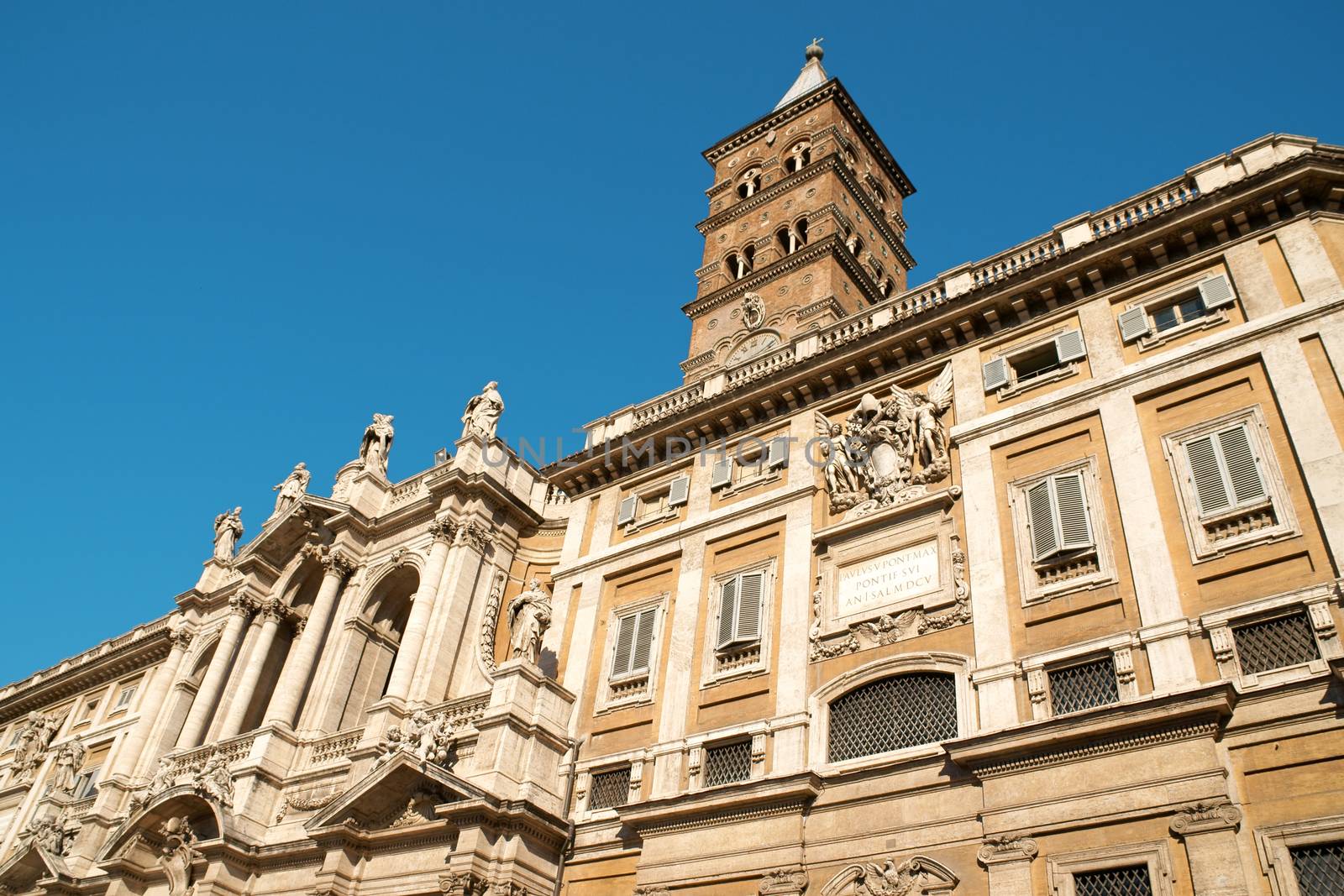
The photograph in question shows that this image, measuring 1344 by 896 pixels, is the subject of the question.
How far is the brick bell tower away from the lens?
3472 centimetres

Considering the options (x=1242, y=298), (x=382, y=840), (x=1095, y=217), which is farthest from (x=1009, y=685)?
(x=382, y=840)

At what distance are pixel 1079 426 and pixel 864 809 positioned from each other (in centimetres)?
730

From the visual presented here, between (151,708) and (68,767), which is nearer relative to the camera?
(151,708)

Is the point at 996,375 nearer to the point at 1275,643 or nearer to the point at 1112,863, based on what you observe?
the point at 1275,643

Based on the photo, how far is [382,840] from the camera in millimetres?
21766

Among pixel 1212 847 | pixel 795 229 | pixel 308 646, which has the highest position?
pixel 795 229

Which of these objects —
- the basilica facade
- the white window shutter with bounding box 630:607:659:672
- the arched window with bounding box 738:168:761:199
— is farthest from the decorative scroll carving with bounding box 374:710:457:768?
the arched window with bounding box 738:168:761:199

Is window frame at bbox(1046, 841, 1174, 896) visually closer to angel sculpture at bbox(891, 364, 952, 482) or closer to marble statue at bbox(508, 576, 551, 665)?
angel sculpture at bbox(891, 364, 952, 482)

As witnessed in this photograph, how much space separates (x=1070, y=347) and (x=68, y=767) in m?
33.6

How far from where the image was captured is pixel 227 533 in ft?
126

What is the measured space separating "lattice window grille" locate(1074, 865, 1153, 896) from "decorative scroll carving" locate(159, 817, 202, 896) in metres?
19.9

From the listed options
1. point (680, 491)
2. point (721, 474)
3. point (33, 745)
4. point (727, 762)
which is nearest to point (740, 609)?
point (727, 762)

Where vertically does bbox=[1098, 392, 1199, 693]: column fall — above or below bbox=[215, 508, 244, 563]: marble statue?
below

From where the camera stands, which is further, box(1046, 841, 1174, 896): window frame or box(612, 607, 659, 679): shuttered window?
box(612, 607, 659, 679): shuttered window
